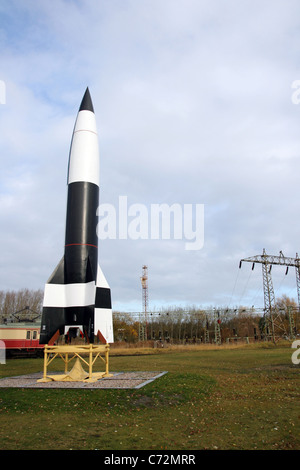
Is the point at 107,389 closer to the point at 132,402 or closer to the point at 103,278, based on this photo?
the point at 132,402

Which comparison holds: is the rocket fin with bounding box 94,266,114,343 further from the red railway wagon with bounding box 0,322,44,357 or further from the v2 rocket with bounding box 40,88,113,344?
the red railway wagon with bounding box 0,322,44,357

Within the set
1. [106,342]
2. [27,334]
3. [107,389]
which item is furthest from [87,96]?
[27,334]

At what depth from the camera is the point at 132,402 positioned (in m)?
9.72

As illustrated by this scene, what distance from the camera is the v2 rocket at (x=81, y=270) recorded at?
14.6 m

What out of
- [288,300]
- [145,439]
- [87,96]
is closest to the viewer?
[145,439]

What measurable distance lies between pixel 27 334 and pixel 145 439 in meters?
26.9

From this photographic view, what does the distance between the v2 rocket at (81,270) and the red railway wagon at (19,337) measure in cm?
1728

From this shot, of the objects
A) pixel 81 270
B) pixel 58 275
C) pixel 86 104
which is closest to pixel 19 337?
pixel 58 275

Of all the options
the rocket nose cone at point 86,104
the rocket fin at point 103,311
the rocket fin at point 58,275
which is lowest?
the rocket fin at point 103,311

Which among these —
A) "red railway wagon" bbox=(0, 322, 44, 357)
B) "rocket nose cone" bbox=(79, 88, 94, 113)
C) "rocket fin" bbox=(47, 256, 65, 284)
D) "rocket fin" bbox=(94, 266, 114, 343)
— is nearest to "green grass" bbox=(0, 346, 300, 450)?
"rocket fin" bbox=(94, 266, 114, 343)

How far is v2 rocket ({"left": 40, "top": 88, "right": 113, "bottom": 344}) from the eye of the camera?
1459cm

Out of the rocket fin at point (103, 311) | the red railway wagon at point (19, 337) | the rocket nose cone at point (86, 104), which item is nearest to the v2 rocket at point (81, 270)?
the rocket fin at point (103, 311)

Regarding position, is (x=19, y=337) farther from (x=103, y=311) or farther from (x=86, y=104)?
(x=86, y=104)

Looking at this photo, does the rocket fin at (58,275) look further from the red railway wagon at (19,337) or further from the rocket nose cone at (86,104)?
the red railway wagon at (19,337)
